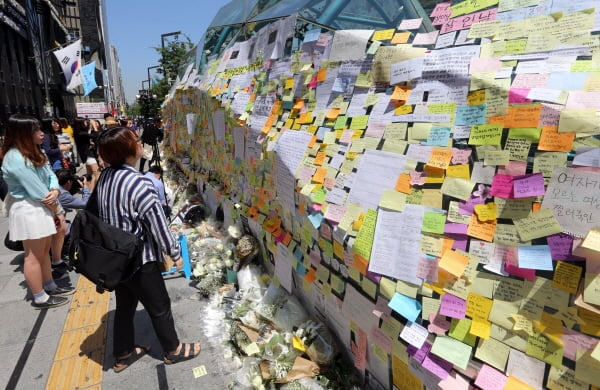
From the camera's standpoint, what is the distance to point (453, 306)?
1.57m

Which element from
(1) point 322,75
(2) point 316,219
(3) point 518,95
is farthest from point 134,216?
(3) point 518,95

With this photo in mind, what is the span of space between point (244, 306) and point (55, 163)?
5259mm

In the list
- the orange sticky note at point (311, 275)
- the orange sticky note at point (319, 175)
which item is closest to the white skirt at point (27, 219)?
the orange sticky note at point (311, 275)

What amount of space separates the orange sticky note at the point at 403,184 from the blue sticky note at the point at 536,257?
587mm

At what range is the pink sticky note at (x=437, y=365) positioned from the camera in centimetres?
156

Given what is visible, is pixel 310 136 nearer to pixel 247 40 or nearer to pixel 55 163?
pixel 247 40

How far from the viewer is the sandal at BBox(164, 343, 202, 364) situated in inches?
109

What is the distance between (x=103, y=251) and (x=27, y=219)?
150 centimetres

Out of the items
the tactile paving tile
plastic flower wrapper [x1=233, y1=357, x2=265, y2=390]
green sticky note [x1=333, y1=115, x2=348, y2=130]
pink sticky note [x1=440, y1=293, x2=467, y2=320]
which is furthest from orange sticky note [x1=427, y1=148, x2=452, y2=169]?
the tactile paving tile

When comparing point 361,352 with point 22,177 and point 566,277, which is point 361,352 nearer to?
point 566,277

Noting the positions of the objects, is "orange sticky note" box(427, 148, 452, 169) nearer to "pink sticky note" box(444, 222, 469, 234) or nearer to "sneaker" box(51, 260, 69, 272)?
"pink sticky note" box(444, 222, 469, 234)

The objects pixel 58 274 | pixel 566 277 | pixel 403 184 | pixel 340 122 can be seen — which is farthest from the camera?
pixel 58 274

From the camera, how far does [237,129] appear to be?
389 centimetres

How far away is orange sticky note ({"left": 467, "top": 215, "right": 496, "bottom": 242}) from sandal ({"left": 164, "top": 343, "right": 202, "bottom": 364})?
7.55 feet
